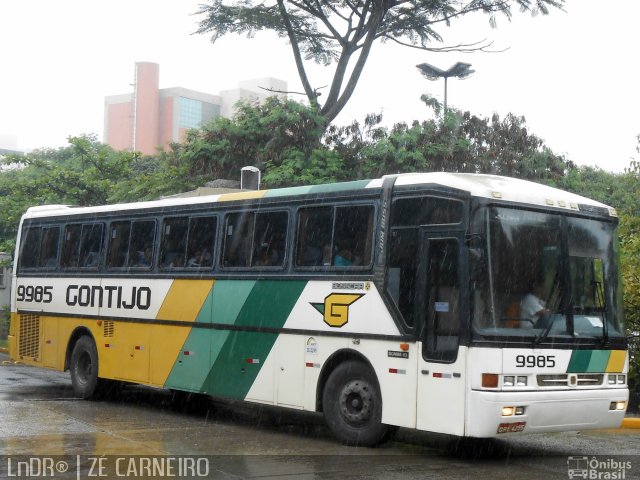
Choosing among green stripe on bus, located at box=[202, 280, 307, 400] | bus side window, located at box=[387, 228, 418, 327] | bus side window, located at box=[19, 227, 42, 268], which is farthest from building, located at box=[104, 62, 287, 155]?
bus side window, located at box=[387, 228, 418, 327]

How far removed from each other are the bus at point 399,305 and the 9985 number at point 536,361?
0.06 ft

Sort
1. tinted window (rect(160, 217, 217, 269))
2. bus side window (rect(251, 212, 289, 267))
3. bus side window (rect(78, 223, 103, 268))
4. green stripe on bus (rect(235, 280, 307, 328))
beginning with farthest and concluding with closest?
1. bus side window (rect(78, 223, 103, 268))
2. tinted window (rect(160, 217, 217, 269))
3. bus side window (rect(251, 212, 289, 267))
4. green stripe on bus (rect(235, 280, 307, 328))

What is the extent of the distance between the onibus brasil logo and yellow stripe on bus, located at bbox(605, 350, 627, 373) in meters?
2.90

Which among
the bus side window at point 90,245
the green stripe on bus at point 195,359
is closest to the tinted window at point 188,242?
the green stripe on bus at point 195,359

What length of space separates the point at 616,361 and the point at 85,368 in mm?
9090

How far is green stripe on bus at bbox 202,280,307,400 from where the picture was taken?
12.0m

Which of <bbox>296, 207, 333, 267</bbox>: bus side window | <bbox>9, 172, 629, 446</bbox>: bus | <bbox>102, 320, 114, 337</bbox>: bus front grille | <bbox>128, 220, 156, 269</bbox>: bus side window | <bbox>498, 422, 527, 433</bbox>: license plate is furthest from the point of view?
<bbox>102, 320, 114, 337</bbox>: bus front grille

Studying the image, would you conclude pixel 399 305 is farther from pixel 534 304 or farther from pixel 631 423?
pixel 631 423

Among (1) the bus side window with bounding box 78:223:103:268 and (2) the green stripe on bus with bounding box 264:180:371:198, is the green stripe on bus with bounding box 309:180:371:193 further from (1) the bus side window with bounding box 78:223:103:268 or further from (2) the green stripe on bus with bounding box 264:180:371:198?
(1) the bus side window with bounding box 78:223:103:268

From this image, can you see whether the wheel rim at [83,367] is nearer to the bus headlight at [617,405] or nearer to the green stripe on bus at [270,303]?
the green stripe on bus at [270,303]

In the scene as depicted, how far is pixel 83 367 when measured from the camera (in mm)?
15867

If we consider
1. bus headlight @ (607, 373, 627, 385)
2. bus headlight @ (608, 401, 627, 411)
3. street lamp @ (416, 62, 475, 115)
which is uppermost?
street lamp @ (416, 62, 475, 115)

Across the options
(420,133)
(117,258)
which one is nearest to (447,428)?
(117,258)

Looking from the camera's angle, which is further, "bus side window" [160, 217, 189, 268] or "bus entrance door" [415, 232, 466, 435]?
"bus side window" [160, 217, 189, 268]
